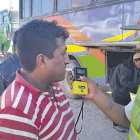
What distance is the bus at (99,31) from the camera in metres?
3.76

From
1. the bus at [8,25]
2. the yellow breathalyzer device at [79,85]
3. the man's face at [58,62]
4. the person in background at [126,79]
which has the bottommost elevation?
the person in background at [126,79]

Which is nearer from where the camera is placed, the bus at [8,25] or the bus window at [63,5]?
the bus window at [63,5]

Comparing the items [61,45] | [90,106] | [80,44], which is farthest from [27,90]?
[90,106]

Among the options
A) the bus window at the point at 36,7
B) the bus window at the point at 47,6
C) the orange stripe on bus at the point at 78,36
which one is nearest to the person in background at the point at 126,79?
the orange stripe on bus at the point at 78,36

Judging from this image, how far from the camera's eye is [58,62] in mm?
1393

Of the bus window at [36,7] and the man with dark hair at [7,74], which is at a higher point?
the bus window at [36,7]

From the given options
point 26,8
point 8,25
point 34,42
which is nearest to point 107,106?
point 34,42

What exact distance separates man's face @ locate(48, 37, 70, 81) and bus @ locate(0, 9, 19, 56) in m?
8.51

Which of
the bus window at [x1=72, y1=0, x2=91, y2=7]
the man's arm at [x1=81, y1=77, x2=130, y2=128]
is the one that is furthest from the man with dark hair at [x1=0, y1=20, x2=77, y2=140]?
the bus window at [x1=72, y1=0, x2=91, y2=7]

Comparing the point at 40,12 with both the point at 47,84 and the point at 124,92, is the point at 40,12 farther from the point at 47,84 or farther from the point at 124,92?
the point at 47,84

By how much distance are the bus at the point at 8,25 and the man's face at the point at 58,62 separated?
27.9ft

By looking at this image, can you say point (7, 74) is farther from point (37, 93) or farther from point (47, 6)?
point (47, 6)

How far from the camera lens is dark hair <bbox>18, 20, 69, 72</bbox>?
129 centimetres

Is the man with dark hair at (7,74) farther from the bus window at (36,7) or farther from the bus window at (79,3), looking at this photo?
the bus window at (36,7)
